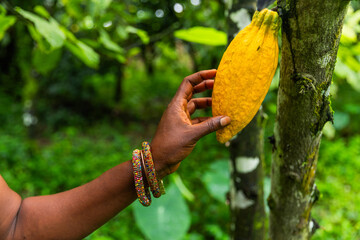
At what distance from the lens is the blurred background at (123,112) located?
1.50m

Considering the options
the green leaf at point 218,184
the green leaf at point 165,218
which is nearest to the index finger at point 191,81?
the green leaf at point 165,218

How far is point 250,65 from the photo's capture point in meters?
0.65

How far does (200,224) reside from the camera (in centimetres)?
282

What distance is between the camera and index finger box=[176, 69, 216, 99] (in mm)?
825

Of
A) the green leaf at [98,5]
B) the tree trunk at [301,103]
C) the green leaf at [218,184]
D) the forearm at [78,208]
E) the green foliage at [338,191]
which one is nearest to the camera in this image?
the tree trunk at [301,103]

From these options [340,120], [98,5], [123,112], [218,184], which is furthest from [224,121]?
[123,112]

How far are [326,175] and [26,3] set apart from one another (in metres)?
3.81

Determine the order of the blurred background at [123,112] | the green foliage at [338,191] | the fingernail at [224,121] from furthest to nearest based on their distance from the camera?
1. the green foliage at [338,191]
2. the blurred background at [123,112]
3. the fingernail at [224,121]

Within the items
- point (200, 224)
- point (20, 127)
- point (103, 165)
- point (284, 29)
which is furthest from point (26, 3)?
point (284, 29)

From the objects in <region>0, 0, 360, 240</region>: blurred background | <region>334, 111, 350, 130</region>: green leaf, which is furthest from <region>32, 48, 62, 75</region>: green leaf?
<region>334, 111, 350, 130</region>: green leaf

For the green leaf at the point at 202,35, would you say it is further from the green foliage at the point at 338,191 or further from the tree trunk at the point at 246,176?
the green foliage at the point at 338,191

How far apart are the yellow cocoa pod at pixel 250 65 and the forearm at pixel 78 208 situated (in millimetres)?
328

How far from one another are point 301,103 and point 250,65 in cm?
14

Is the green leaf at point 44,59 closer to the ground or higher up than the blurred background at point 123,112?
higher up
